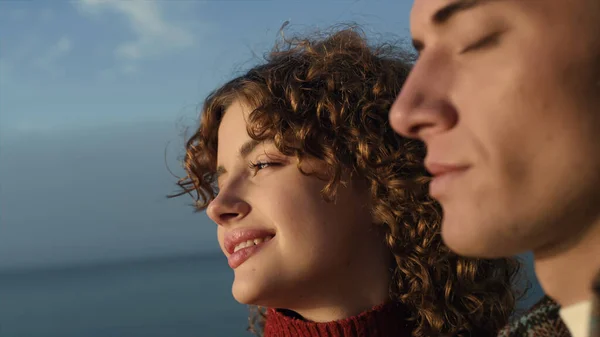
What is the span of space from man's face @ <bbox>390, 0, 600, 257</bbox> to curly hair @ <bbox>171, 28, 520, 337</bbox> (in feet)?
2.88

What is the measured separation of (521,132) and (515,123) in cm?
2

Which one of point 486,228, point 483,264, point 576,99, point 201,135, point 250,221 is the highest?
point 201,135

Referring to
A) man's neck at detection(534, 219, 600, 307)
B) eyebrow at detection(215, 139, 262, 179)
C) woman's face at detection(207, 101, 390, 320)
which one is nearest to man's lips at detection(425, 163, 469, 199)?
man's neck at detection(534, 219, 600, 307)

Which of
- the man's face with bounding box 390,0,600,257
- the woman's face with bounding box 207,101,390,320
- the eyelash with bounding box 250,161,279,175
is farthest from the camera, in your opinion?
the eyelash with bounding box 250,161,279,175

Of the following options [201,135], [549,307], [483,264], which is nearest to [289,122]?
[201,135]

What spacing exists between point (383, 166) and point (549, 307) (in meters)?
0.90

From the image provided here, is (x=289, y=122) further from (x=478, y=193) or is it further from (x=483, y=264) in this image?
(x=478, y=193)

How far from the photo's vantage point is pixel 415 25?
47.5 inches

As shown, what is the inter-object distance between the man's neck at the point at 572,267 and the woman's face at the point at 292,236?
0.86m

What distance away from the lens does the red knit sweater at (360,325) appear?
194 centimetres

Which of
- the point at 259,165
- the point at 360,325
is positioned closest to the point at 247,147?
the point at 259,165

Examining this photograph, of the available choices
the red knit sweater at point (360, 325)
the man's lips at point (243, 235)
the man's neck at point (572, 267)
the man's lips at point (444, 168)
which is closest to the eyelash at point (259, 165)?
the man's lips at point (243, 235)

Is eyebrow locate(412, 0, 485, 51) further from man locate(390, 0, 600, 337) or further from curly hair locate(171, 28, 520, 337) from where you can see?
curly hair locate(171, 28, 520, 337)

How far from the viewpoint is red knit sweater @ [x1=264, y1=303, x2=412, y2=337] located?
194cm
